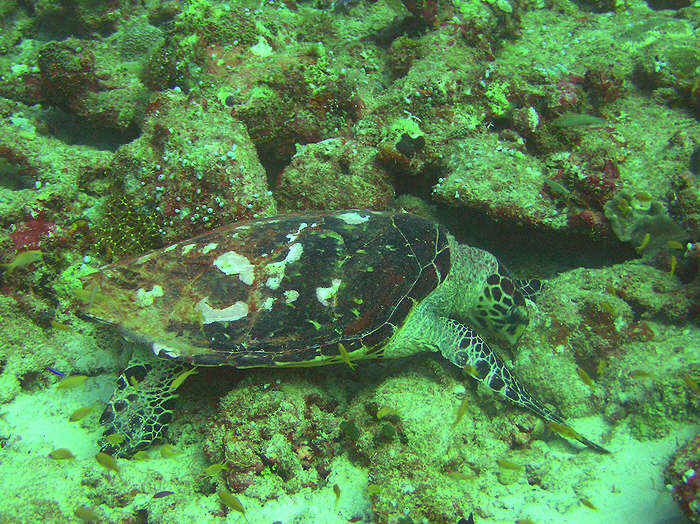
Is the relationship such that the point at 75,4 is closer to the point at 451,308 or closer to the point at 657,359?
the point at 451,308

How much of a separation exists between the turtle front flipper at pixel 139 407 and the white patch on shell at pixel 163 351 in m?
0.42

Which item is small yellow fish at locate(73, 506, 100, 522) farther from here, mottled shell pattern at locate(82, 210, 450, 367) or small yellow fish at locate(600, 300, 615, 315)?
small yellow fish at locate(600, 300, 615, 315)

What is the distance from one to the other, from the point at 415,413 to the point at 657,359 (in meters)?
2.33

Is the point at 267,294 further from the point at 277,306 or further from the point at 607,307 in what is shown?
the point at 607,307

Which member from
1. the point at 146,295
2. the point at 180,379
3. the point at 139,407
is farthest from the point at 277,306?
the point at 139,407

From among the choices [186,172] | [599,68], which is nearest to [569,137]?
[599,68]

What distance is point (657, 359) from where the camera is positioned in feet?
10.9

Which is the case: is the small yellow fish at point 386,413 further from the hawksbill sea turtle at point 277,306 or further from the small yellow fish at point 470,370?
the small yellow fish at point 470,370

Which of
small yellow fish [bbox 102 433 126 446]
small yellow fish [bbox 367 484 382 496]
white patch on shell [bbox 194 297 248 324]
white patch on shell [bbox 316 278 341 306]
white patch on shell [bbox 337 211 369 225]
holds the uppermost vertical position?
white patch on shell [bbox 337 211 369 225]

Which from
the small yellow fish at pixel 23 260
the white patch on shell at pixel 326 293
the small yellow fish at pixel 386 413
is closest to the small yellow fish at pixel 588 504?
the small yellow fish at pixel 386 413

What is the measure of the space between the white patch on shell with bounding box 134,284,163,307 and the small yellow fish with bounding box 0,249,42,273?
140cm

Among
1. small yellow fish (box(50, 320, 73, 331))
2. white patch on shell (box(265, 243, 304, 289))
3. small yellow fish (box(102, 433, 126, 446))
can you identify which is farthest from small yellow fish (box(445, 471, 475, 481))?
small yellow fish (box(50, 320, 73, 331))

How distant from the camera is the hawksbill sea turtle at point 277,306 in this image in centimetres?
293

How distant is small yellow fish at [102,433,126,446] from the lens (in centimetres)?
290
